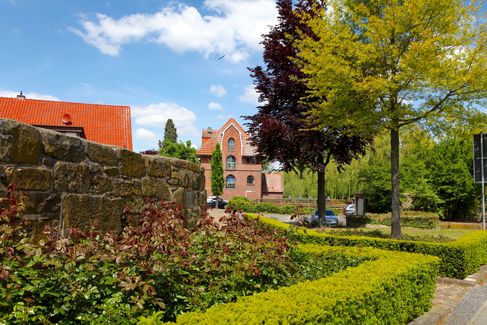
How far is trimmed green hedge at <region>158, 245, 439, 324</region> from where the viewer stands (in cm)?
295

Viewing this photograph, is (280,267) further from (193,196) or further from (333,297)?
(193,196)

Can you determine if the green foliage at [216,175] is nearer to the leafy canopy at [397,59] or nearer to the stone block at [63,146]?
the leafy canopy at [397,59]

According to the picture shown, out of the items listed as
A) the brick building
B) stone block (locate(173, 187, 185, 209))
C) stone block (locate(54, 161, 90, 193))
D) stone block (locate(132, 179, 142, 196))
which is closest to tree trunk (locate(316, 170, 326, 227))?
stone block (locate(173, 187, 185, 209))

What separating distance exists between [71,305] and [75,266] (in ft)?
2.05

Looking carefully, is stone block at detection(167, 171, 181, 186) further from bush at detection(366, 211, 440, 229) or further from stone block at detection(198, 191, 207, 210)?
bush at detection(366, 211, 440, 229)

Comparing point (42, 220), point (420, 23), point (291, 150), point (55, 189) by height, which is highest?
point (420, 23)

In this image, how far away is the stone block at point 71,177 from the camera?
420 cm

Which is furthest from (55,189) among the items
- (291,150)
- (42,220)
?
(291,150)

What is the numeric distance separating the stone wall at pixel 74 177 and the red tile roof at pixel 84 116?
23761mm

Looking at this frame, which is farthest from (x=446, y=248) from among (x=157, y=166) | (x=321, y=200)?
(x=321, y=200)

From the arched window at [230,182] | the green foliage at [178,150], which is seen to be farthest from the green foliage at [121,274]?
the green foliage at [178,150]

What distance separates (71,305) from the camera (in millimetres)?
2693

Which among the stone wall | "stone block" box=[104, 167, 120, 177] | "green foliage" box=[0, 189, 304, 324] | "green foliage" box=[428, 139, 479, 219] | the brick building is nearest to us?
"green foliage" box=[0, 189, 304, 324]

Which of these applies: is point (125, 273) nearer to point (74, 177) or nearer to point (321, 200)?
point (74, 177)
